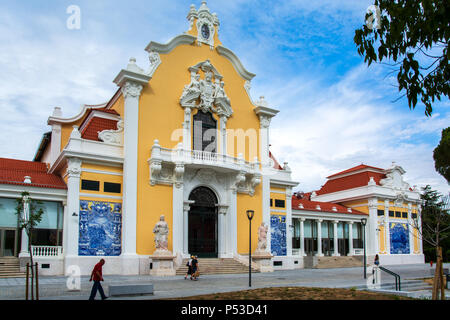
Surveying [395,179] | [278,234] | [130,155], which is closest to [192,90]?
[130,155]

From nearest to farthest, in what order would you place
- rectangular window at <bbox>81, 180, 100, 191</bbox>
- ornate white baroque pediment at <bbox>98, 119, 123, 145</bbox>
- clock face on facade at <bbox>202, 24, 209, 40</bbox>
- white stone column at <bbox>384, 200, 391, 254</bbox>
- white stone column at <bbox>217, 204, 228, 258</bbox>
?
rectangular window at <bbox>81, 180, 100, 191</bbox> < ornate white baroque pediment at <bbox>98, 119, 123, 145</bbox> < white stone column at <bbox>217, 204, 228, 258</bbox> < clock face on facade at <bbox>202, 24, 209, 40</bbox> < white stone column at <bbox>384, 200, 391, 254</bbox>

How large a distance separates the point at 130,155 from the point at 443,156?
2620 cm

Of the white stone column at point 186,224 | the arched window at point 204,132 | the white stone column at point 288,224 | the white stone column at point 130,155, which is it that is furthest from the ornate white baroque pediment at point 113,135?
the white stone column at point 288,224

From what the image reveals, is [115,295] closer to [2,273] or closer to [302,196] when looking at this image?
[2,273]

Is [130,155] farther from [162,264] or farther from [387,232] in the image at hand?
[387,232]

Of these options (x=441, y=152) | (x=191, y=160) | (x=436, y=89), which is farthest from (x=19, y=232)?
(x=441, y=152)

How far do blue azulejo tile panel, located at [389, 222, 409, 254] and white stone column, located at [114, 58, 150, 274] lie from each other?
1169 inches

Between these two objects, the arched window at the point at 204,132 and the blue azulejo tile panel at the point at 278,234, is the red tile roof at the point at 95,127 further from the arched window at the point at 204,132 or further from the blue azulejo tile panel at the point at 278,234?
the blue azulejo tile panel at the point at 278,234

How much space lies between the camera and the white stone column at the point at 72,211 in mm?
24828

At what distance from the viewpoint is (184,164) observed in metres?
28.5

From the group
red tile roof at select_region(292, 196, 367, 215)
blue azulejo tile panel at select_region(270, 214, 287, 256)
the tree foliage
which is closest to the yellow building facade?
blue azulejo tile panel at select_region(270, 214, 287, 256)

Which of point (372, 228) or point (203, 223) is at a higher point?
point (203, 223)

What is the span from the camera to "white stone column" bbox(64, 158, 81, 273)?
81.5ft

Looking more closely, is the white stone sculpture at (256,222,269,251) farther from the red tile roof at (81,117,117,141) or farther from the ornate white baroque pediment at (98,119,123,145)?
the red tile roof at (81,117,117,141)
